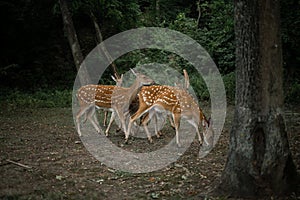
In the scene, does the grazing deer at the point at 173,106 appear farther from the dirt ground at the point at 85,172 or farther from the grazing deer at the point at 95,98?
the grazing deer at the point at 95,98

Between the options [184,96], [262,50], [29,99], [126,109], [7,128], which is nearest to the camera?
[262,50]

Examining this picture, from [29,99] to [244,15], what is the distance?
37.6 ft

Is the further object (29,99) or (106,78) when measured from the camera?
(106,78)

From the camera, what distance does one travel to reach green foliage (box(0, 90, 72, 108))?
582 inches

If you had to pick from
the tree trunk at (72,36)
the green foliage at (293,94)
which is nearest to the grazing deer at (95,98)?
the tree trunk at (72,36)

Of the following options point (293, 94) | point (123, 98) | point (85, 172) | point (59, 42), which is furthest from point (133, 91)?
point (59, 42)

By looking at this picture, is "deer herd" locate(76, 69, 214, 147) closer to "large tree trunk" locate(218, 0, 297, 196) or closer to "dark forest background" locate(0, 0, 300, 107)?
"large tree trunk" locate(218, 0, 297, 196)

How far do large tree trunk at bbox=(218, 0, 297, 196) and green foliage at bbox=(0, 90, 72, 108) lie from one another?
10.3 m

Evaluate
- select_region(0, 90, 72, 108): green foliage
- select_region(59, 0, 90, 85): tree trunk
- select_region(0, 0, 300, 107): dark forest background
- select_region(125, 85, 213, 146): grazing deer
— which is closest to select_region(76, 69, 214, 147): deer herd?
select_region(125, 85, 213, 146): grazing deer

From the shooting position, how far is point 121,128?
998 centimetres

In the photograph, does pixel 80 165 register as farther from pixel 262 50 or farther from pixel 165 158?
pixel 262 50

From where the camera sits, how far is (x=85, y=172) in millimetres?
6871

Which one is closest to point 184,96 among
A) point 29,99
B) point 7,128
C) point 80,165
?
point 80,165

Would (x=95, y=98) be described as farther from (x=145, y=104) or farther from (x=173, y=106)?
(x=173, y=106)
